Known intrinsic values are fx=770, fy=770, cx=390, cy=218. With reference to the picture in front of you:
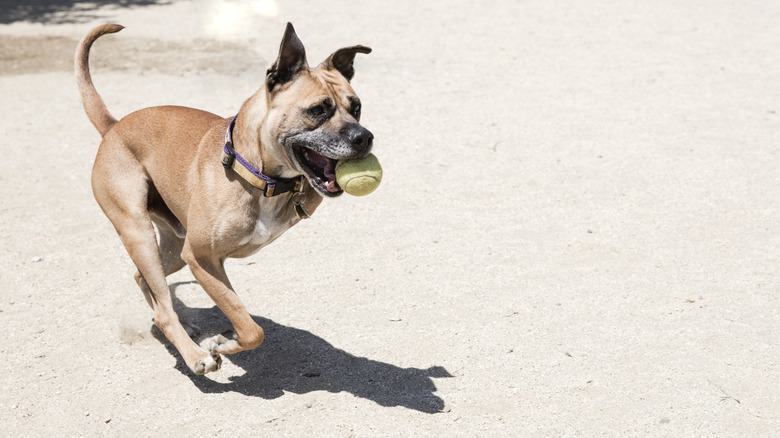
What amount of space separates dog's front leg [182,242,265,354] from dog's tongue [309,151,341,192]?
79cm


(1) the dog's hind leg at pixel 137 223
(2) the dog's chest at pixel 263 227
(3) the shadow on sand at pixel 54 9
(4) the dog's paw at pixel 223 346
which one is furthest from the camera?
(3) the shadow on sand at pixel 54 9

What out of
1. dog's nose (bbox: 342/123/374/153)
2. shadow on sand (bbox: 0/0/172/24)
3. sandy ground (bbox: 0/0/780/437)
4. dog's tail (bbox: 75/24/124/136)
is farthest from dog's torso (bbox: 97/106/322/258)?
shadow on sand (bbox: 0/0/172/24)

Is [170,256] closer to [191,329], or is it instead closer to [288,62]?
[191,329]

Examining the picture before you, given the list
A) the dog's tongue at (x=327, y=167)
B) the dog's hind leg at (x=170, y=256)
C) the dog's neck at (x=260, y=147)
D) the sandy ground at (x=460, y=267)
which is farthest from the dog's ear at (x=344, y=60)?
the sandy ground at (x=460, y=267)

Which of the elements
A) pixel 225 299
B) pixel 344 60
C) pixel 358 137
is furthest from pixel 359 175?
pixel 225 299

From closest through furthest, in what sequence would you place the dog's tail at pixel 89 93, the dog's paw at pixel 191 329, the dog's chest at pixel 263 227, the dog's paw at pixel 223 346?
the dog's chest at pixel 263 227
the dog's paw at pixel 223 346
the dog's tail at pixel 89 93
the dog's paw at pixel 191 329

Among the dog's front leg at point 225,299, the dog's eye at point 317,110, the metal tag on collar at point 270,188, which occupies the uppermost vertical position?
the dog's eye at point 317,110

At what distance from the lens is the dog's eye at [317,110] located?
3955 mm

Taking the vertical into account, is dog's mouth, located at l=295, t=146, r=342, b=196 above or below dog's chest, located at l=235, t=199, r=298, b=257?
above

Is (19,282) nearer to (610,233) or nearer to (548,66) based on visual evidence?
(610,233)

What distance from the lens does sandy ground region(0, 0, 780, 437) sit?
13.9 feet

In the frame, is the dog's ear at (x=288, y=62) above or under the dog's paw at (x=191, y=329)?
above

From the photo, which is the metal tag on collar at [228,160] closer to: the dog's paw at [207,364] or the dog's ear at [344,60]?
the dog's ear at [344,60]

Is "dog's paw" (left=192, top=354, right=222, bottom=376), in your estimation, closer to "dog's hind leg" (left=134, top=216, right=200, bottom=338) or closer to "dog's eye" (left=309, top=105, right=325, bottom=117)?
"dog's hind leg" (left=134, top=216, right=200, bottom=338)
